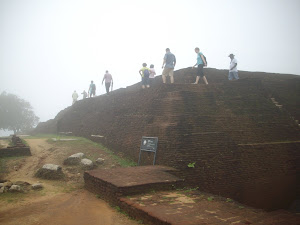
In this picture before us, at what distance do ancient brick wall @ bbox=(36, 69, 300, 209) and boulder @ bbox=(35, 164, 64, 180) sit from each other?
2.27m

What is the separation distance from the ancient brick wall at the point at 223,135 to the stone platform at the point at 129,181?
66cm

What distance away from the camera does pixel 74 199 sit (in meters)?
5.60

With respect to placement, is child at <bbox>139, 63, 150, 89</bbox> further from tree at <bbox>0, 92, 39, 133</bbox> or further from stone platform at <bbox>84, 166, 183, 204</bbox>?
tree at <bbox>0, 92, 39, 133</bbox>

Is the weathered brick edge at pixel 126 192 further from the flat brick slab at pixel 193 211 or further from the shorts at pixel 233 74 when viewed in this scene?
the shorts at pixel 233 74

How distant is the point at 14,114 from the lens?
30.7 m

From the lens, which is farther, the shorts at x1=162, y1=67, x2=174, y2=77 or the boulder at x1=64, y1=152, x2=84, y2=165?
the shorts at x1=162, y1=67, x2=174, y2=77

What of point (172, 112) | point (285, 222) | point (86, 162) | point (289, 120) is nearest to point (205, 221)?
point (285, 222)

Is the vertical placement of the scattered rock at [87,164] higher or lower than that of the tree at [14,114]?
lower

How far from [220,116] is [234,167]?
1677mm

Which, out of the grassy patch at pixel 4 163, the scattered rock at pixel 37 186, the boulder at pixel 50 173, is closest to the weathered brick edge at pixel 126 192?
the scattered rock at pixel 37 186

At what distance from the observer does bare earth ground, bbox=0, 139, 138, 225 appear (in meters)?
4.29

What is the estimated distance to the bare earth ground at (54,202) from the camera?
4.29 m

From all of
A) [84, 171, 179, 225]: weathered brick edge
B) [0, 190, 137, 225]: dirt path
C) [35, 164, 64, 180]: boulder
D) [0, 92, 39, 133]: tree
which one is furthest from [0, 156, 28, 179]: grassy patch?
[0, 92, 39, 133]: tree

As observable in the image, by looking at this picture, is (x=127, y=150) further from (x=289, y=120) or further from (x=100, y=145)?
(x=289, y=120)
